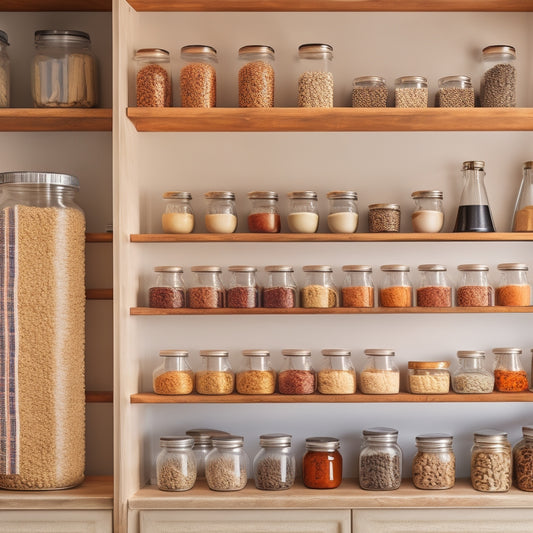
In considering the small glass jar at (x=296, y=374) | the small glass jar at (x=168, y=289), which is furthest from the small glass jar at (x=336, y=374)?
the small glass jar at (x=168, y=289)

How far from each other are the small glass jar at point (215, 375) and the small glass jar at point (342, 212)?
57cm

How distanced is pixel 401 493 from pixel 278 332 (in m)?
0.68

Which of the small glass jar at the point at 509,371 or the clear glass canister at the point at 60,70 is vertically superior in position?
the clear glass canister at the point at 60,70

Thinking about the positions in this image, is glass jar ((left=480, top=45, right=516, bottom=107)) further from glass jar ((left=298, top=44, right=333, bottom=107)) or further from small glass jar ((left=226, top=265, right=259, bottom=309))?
small glass jar ((left=226, top=265, right=259, bottom=309))

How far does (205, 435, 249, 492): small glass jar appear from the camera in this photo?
235 centimetres

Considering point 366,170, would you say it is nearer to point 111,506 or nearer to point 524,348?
point 524,348

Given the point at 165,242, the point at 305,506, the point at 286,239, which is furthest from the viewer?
the point at 165,242

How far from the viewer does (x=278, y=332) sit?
2619 millimetres

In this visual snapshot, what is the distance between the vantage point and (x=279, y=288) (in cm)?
243

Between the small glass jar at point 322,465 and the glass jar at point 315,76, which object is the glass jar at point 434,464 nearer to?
the small glass jar at point 322,465

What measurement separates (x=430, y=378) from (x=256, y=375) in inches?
22.5

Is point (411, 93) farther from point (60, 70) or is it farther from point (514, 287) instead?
point (60, 70)

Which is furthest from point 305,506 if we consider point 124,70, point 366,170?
point 124,70

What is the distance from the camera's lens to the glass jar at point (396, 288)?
2.44 metres
